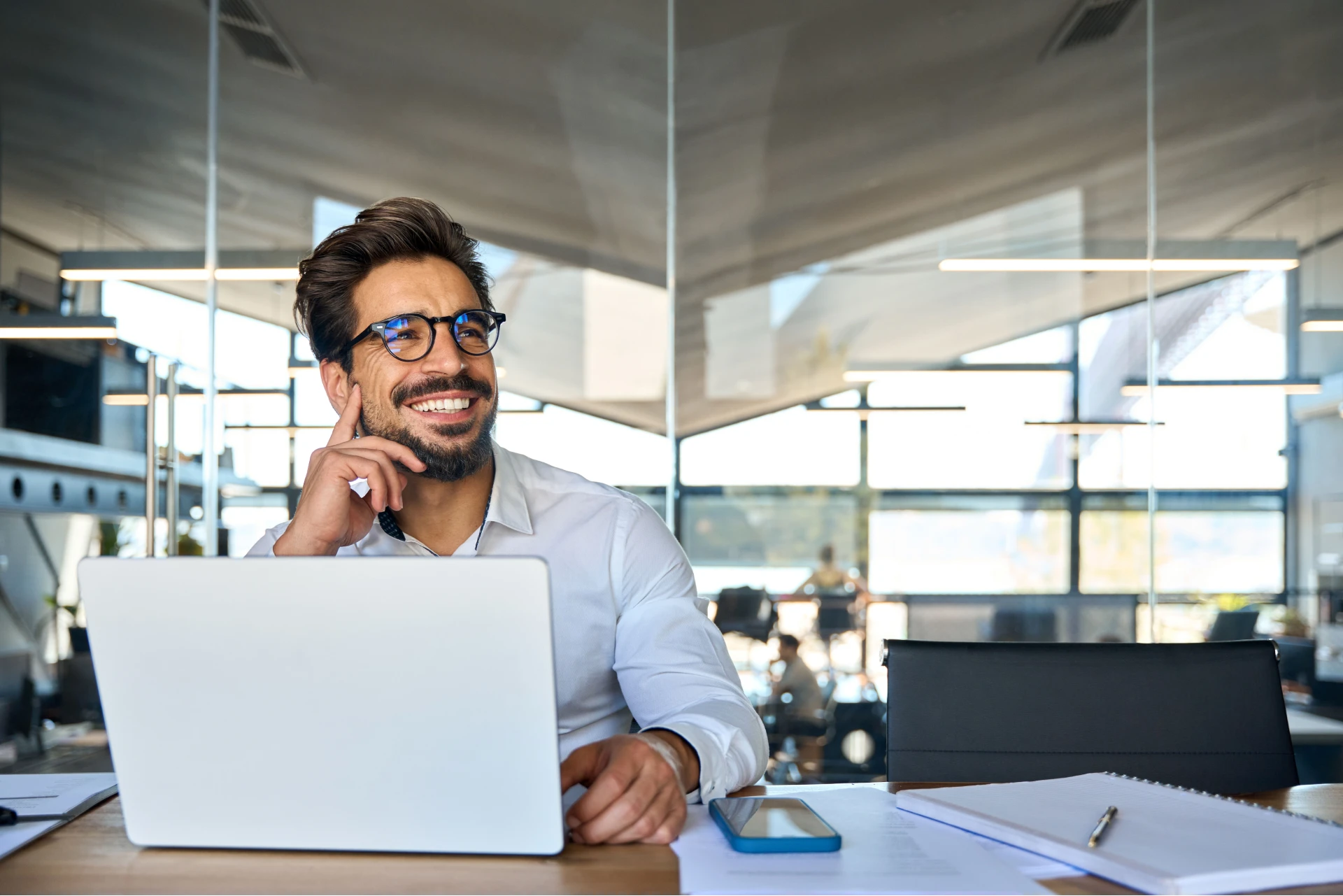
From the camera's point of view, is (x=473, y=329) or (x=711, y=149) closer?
(x=473, y=329)

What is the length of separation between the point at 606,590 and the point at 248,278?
281cm

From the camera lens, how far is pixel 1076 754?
146cm

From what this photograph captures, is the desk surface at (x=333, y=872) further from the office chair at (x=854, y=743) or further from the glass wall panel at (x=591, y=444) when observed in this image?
the office chair at (x=854, y=743)

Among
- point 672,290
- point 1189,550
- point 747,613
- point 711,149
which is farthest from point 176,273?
point 1189,550

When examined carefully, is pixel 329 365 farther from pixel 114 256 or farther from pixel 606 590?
pixel 114 256

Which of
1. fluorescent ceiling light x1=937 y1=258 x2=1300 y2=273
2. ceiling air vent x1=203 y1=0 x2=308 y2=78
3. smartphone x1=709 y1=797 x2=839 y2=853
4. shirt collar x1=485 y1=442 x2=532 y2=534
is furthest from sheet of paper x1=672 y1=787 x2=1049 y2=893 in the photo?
ceiling air vent x1=203 y1=0 x2=308 y2=78

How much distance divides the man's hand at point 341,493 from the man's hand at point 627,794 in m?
0.53

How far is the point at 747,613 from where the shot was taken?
3871 mm

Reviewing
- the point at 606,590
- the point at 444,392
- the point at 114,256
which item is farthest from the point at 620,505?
the point at 114,256

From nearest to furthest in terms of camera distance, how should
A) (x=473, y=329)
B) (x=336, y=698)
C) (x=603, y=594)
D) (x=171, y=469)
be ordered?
(x=336, y=698) < (x=603, y=594) < (x=473, y=329) < (x=171, y=469)

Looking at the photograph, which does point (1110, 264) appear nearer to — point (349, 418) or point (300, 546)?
point (349, 418)

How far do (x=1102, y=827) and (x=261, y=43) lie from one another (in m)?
4.02

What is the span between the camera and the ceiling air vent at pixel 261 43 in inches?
158

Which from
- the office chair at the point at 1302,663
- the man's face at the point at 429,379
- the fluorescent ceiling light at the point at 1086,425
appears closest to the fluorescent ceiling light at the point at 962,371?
the fluorescent ceiling light at the point at 1086,425
